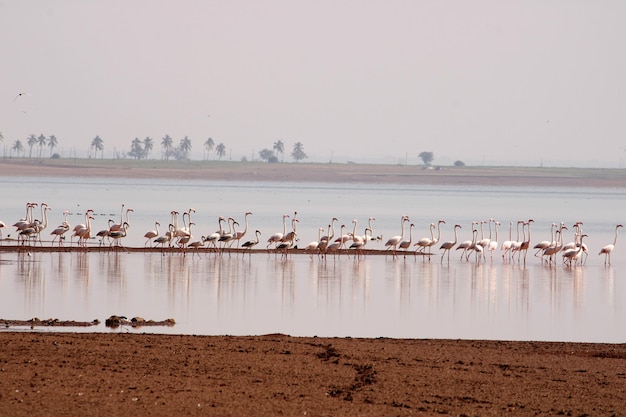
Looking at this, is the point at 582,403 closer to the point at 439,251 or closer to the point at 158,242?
the point at 158,242

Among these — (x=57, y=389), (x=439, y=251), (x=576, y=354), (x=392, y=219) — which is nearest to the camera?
(x=57, y=389)

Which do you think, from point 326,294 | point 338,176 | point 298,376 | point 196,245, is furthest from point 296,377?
point 338,176

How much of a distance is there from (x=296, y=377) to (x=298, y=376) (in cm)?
7

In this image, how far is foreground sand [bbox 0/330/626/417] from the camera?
31.9 feet

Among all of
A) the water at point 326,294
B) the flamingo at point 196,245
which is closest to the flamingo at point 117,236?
the water at point 326,294

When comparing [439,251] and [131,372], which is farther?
[439,251]

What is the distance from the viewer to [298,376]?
36.9 ft

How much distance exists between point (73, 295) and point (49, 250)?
959cm

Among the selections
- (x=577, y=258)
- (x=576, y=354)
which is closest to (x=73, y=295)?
(x=576, y=354)

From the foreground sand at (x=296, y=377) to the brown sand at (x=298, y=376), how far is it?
0.01 m

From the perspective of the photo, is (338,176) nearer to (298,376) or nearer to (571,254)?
(571,254)

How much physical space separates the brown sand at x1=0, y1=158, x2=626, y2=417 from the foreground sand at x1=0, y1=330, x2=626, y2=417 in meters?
0.01

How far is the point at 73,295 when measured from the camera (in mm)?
17828

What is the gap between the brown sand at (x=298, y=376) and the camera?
9742mm
